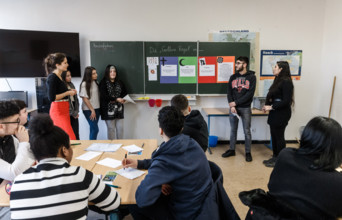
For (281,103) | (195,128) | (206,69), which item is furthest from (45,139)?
(206,69)

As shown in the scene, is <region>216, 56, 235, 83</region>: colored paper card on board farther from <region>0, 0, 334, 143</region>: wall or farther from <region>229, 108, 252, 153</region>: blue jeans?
Answer: <region>229, 108, 252, 153</region>: blue jeans

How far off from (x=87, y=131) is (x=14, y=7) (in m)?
2.50

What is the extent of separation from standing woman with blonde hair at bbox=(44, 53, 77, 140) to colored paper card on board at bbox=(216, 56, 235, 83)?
262cm

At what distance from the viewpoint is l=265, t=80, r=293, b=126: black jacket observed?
11.3 feet

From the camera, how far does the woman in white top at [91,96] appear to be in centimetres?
392

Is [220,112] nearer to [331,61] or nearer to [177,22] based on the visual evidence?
[177,22]

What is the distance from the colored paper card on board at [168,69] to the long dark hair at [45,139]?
3.26 meters

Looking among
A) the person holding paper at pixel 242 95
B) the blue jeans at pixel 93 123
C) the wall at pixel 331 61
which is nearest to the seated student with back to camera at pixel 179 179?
the person holding paper at pixel 242 95

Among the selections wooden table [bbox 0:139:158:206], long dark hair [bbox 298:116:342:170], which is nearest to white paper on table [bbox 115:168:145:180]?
wooden table [bbox 0:139:158:206]

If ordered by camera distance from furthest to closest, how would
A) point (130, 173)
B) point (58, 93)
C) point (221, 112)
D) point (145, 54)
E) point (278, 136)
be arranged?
point (145, 54) < point (221, 112) < point (278, 136) < point (58, 93) < point (130, 173)

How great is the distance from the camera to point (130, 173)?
1.76 meters

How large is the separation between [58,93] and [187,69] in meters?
2.26

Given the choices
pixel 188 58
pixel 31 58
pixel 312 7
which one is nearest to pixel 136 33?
pixel 188 58

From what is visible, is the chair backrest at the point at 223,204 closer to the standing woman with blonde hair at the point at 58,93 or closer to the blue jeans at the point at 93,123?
the standing woman with blonde hair at the point at 58,93
